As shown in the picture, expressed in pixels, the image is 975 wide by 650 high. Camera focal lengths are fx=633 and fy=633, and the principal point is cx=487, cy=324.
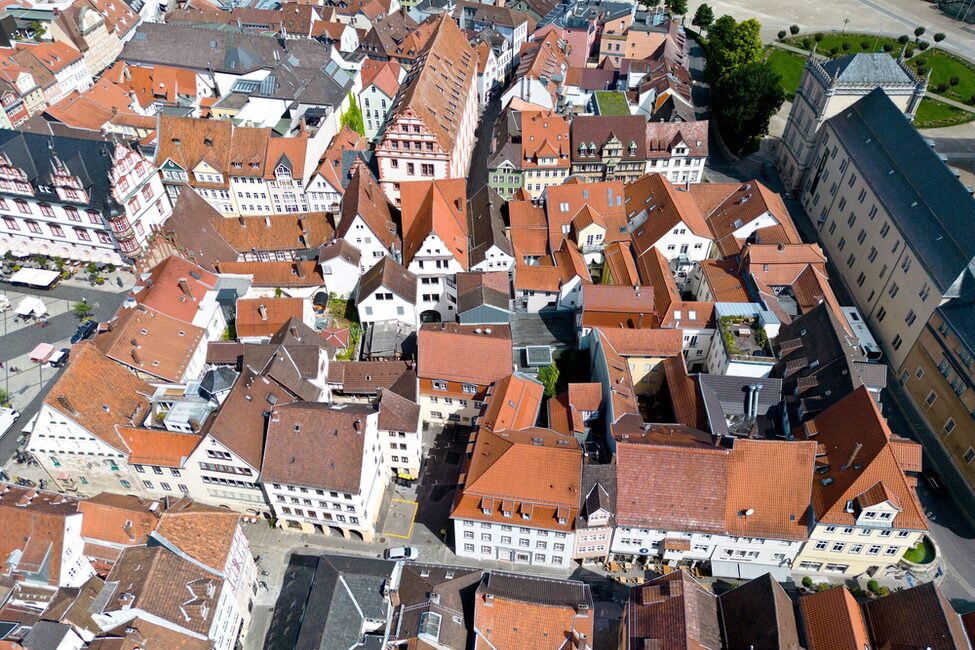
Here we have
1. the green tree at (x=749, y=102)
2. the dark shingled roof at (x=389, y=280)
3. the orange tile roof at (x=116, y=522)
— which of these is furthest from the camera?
the green tree at (x=749, y=102)

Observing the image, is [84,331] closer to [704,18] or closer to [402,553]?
[402,553]

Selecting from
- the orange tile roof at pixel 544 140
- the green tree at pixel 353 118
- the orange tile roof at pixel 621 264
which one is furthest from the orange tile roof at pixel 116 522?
the green tree at pixel 353 118

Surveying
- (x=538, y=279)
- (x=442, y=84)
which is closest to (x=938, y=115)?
(x=442, y=84)

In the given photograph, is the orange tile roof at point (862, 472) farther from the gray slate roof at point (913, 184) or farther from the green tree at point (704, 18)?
the green tree at point (704, 18)

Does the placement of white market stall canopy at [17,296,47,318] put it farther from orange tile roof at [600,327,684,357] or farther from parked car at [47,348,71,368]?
orange tile roof at [600,327,684,357]

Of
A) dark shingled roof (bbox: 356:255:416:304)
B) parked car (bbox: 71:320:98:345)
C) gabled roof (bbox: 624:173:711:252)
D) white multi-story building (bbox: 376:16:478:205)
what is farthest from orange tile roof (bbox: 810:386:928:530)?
parked car (bbox: 71:320:98:345)

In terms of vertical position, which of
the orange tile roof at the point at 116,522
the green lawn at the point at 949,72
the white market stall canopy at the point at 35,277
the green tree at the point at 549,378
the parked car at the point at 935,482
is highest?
the green lawn at the point at 949,72
